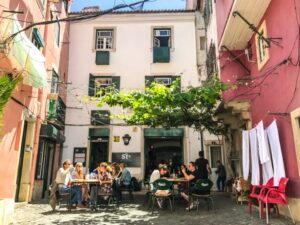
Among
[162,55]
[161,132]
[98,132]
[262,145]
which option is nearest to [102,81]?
[98,132]

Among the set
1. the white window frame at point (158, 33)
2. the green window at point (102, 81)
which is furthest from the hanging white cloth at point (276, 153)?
the white window frame at point (158, 33)

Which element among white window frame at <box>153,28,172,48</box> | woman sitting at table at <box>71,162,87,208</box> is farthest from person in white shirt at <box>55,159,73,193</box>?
white window frame at <box>153,28,172,48</box>

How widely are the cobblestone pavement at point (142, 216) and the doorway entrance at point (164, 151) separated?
824cm

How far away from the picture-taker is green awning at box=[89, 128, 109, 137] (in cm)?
1720

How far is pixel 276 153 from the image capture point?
7.48 meters

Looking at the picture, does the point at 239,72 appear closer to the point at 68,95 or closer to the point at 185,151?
the point at 185,151

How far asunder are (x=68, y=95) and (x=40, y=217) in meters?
10.6

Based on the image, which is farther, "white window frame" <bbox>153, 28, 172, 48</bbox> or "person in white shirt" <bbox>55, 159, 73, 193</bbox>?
"white window frame" <bbox>153, 28, 172, 48</bbox>

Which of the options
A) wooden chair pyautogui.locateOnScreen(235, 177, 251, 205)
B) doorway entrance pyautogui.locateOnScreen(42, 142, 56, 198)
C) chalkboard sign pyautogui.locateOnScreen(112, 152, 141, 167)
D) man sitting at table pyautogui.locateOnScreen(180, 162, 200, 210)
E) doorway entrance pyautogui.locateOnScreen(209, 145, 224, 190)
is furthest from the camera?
chalkboard sign pyautogui.locateOnScreen(112, 152, 141, 167)

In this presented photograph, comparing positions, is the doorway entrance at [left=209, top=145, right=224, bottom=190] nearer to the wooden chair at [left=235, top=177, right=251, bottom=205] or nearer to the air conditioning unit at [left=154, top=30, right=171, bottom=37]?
the wooden chair at [left=235, top=177, right=251, bottom=205]

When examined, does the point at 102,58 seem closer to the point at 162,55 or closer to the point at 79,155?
the point at 162,55

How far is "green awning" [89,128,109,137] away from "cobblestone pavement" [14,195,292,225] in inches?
301

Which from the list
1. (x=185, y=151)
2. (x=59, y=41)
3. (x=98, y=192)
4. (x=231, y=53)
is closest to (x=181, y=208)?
(x=98, y=192)

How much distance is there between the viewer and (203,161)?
10.5m
